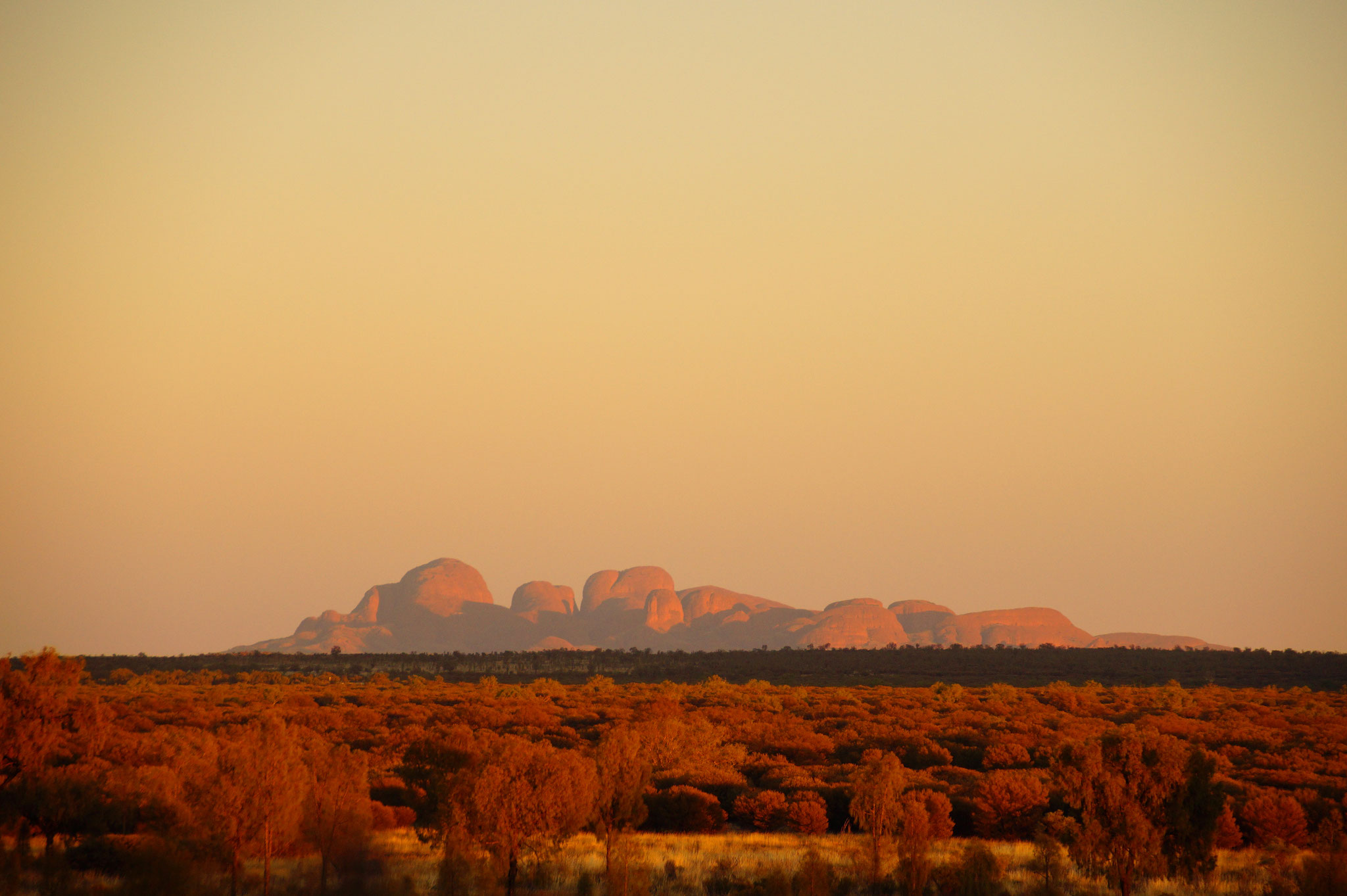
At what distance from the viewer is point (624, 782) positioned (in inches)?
756

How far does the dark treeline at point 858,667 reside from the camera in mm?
80312

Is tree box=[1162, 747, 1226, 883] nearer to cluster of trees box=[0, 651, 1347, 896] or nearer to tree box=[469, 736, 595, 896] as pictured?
cluster of trees box=[0, 651, 1347, 896]

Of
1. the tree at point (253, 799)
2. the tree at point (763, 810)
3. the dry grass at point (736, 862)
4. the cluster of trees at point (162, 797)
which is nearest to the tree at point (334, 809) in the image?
the cluster of trees at point (162, 797)

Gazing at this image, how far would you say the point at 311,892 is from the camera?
16938mm

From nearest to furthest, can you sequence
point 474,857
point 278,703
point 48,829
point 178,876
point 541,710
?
point 178,876
point 474,857
point 48,829
point 541,710
point 278,703

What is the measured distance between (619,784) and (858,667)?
78.8m

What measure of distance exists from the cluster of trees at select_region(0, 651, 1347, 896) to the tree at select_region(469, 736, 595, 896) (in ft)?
0.11

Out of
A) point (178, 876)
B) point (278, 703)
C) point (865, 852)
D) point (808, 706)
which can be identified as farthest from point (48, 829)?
point (808, 706)

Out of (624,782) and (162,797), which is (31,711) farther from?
(624,782)

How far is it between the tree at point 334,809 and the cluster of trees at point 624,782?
1.7 inches

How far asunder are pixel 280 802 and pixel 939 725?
30.5 meters

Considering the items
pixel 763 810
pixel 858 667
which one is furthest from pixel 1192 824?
pixel 858 667

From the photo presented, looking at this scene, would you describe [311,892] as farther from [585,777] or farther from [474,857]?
[585,777]

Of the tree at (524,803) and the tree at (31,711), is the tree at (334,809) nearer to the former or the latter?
the tree at (524,803)
